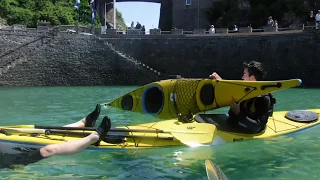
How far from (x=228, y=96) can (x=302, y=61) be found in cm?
1886

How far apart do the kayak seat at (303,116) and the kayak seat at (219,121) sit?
165cm

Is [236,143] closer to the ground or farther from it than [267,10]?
closer to the ground

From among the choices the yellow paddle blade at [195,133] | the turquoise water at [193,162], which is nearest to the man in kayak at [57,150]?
the turquoise water at [193,162]

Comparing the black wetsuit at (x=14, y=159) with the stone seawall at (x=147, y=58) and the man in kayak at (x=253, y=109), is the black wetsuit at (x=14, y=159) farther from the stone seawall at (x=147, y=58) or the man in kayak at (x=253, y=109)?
the stone seawall at (x=147, y=58)

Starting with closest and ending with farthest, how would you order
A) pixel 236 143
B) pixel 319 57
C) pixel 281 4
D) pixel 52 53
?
pixel 236 143, pixel 319 57, pixel 52 53, pixel 281 4

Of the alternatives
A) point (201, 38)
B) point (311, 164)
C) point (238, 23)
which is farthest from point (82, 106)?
point (238, 23)

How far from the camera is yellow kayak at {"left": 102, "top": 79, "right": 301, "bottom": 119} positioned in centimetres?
736

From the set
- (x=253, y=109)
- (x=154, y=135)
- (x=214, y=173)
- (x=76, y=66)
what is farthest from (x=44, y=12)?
(x=214, y=173)

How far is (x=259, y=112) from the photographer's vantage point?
25.4 feet

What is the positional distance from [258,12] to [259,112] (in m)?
27.8

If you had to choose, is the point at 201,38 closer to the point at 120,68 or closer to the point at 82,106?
the point at 120,68

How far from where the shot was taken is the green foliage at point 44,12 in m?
33.4

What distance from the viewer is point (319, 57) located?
24859 mm

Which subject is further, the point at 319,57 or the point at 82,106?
the point at 319,57
